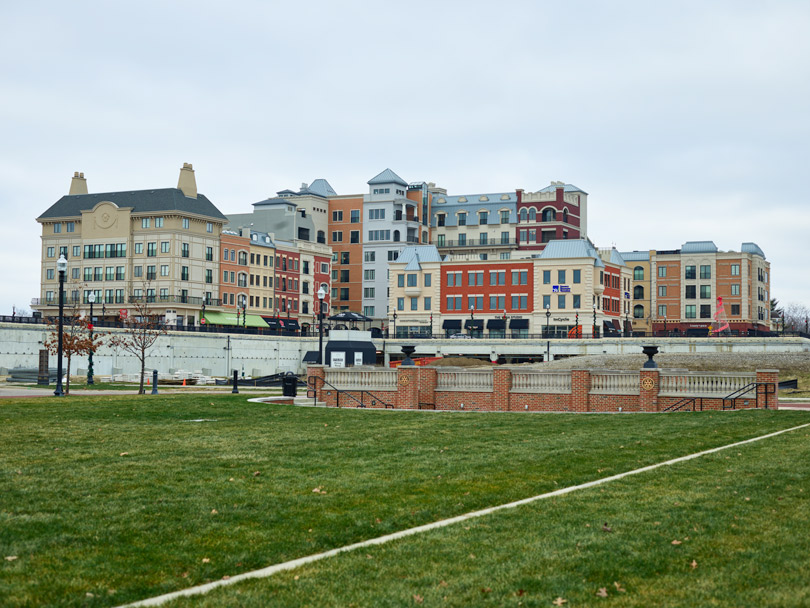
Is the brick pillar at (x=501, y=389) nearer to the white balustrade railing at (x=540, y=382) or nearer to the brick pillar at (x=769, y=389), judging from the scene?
the white balustrade railing at (x=540, y=382)

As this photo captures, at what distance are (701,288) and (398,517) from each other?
440 ft

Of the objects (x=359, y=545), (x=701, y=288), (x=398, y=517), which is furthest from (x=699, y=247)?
(x=359, y=545)

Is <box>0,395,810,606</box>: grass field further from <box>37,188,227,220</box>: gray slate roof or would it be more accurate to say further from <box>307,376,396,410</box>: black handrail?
<box>37,188,227,220</box>: gray slate roof

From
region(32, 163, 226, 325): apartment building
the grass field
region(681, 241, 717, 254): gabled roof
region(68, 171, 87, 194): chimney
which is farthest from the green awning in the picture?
the grass field

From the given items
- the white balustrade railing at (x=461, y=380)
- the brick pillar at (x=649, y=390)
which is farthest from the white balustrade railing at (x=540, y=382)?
the brick pillar at (x=649, y=390)

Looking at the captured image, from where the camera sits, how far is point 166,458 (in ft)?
58.4

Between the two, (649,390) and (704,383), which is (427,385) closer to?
(649,390)

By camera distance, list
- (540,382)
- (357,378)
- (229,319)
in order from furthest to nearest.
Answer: (229,319) < (357,378) < (540,382)

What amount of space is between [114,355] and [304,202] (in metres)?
65.9

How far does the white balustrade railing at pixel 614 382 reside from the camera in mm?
34531

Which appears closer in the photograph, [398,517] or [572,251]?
[398,517]

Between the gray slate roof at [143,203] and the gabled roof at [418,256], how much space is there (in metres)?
25.4

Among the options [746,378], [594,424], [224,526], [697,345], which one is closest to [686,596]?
[224,526]

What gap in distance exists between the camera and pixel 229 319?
115 meters
